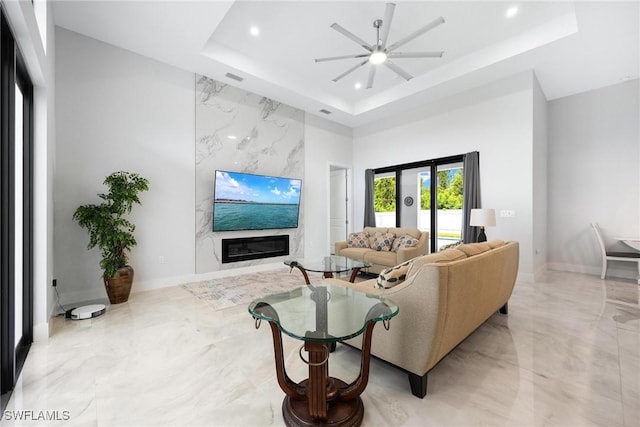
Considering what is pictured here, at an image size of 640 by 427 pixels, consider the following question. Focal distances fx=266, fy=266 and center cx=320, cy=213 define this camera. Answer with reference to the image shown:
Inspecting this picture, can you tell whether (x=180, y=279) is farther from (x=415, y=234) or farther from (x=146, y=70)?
(x=415, y=234)

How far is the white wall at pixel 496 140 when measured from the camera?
442cm

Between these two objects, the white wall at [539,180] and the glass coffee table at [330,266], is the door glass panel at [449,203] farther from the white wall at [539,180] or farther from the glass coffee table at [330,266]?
the glass coffee table at [330,266]

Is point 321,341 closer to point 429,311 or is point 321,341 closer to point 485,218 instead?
point 429,311

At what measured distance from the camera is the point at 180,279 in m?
4.23

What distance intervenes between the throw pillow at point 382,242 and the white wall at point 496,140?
179 cm

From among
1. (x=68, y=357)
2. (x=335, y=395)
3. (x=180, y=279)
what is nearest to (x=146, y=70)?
(x=180, y=279)

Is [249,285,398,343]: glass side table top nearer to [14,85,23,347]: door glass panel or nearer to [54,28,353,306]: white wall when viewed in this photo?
[14,85,23,347]: door glass panel

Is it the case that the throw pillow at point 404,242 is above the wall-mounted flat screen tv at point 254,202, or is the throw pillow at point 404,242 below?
below

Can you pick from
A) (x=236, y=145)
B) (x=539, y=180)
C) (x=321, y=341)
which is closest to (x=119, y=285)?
(x=236, y=145)

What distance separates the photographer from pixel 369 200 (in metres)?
6.75

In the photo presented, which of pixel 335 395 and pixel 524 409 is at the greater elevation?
pixel 335 395

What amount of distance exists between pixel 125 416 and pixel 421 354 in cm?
170

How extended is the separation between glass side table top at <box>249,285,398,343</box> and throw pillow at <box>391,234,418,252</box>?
9.74 ft

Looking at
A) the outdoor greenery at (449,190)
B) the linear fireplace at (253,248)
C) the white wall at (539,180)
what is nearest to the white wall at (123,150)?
the linear fireplace at (253,248)
